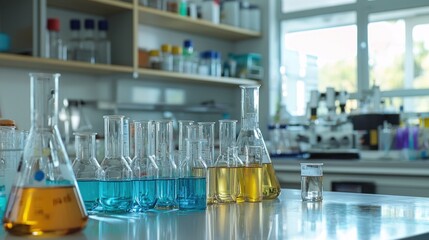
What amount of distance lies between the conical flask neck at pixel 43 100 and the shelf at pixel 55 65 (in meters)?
2.06

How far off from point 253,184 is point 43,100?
52 cm

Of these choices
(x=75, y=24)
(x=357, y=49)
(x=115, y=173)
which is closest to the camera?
(x=115, y=173)

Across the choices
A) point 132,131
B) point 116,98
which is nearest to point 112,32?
point 116,98

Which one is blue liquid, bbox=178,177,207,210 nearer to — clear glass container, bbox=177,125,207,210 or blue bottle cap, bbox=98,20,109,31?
clear glass container, bbox=177,125,207,210

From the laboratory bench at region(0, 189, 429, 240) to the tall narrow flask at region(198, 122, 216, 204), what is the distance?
4 cm

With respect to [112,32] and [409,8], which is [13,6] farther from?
[409,8]

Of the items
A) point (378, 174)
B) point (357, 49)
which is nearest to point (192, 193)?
point (378, 174)

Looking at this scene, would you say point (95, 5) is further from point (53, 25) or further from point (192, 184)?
point (192, 184)

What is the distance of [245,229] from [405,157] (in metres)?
2.50

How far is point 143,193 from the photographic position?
1063 mm

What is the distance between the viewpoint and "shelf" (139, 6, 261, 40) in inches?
144

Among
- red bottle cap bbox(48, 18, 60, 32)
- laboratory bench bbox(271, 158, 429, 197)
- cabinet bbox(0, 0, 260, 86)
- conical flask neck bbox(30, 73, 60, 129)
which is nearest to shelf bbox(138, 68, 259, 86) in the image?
cabinet bbox(0, 0, 260, 86)

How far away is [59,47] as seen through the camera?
3.11 metres

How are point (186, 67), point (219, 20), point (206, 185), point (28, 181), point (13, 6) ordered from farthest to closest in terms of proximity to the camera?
point (219, 20)
point (186, 67)
point (13, 6)
point (206, 185)
point (28, 181)
